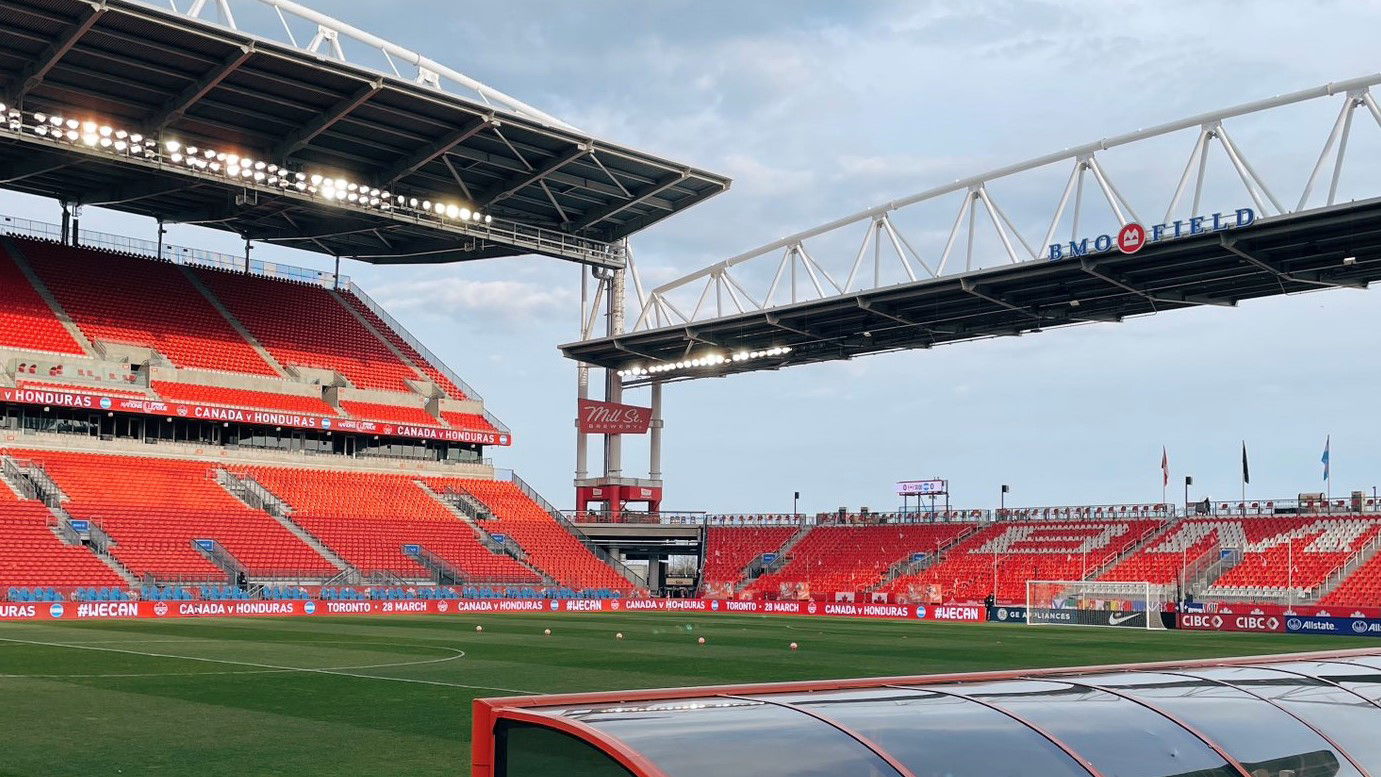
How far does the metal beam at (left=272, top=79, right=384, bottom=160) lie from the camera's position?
5522cm

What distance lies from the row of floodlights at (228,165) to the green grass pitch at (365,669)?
21.4 metres

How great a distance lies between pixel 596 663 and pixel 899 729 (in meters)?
23.4

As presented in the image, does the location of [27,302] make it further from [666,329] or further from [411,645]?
[411,645]

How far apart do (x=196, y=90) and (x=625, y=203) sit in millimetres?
24431

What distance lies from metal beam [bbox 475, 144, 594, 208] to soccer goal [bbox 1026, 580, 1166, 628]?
92.6 ft

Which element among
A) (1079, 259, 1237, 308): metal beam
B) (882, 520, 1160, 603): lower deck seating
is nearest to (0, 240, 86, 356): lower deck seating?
(882, 520, 1160, 603): lower deck seating

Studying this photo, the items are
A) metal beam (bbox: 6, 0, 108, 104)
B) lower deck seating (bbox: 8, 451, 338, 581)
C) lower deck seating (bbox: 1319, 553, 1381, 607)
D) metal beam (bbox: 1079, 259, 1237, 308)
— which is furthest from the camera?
metal beam (bbox: 1079, 259, 1237, 308)

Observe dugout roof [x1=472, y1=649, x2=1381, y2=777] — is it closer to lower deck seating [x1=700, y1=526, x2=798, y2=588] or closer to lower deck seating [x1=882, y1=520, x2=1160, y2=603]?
lower deck seating [x1=882, y1=520, x2=1160, y2=603]

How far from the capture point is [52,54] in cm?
5050

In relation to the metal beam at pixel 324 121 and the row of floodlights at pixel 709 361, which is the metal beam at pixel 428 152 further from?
the row of floodlights at pixel 709 361

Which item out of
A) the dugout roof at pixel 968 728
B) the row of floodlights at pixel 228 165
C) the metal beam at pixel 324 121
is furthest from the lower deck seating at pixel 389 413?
the dugout roof at pixel 968 728

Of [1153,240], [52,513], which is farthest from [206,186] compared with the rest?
[1153,240]

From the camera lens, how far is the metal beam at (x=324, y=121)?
181 ft

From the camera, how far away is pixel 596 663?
29328mm
